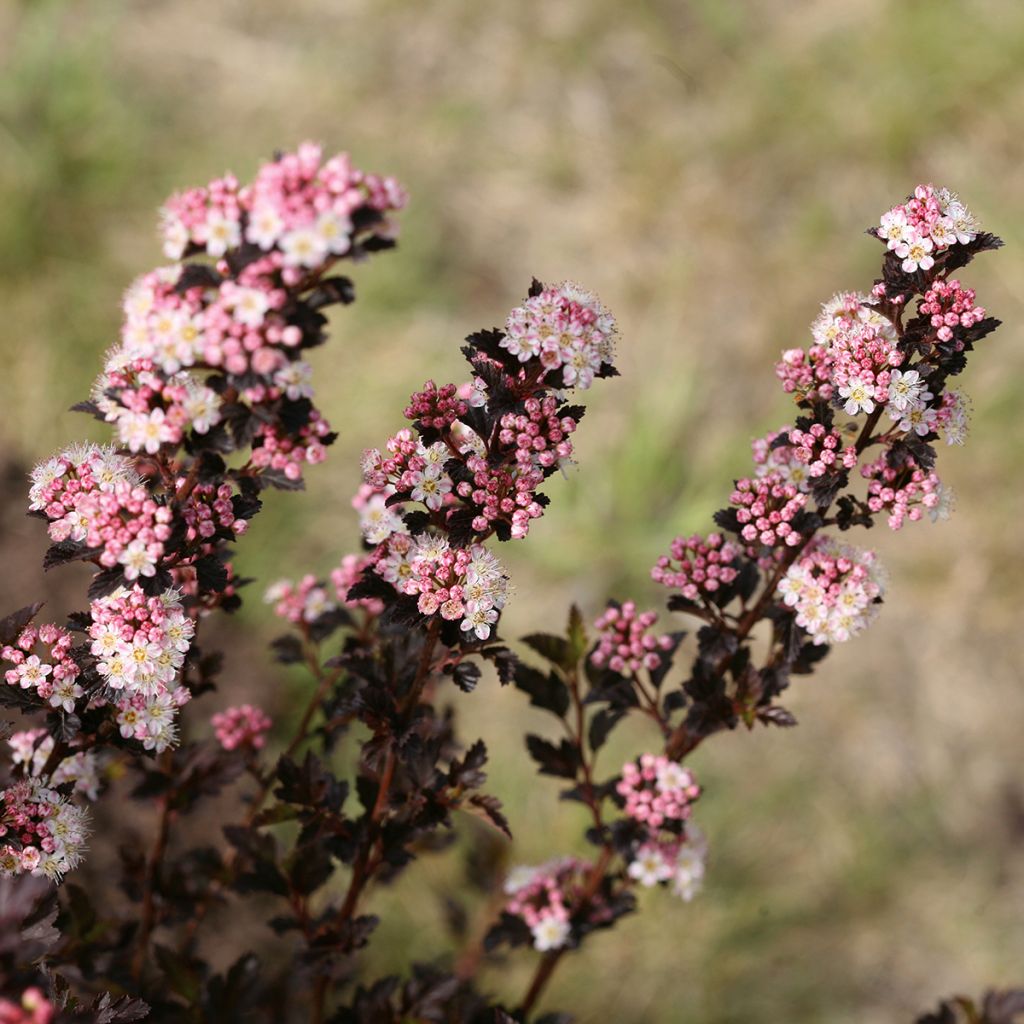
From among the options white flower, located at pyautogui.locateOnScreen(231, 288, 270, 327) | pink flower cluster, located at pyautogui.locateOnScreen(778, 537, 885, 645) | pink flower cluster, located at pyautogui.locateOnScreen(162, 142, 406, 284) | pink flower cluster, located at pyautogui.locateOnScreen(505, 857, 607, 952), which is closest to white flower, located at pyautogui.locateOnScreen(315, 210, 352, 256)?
pink flower cluster, located at pyautogui.locateOnScreen(162, 142, 406, 284)

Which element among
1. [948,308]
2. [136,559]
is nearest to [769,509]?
[948,308]

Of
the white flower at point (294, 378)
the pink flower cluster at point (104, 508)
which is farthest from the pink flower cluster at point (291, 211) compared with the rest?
the pink flower cluster at point (104, 508)

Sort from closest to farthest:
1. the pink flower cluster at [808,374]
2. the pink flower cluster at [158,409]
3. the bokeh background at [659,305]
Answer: the pink flower cluster at [158,409] < the pink flower cluster at [808,374] < the bokeh background at [659,305]

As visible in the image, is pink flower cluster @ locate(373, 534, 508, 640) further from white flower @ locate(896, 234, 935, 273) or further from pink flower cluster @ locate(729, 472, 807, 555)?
white flower @ locate(896, 234, 935, 273)

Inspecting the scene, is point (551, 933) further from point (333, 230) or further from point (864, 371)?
point (333, 230)

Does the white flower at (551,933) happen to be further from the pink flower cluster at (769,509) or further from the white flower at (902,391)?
the white flower at (902,391)
